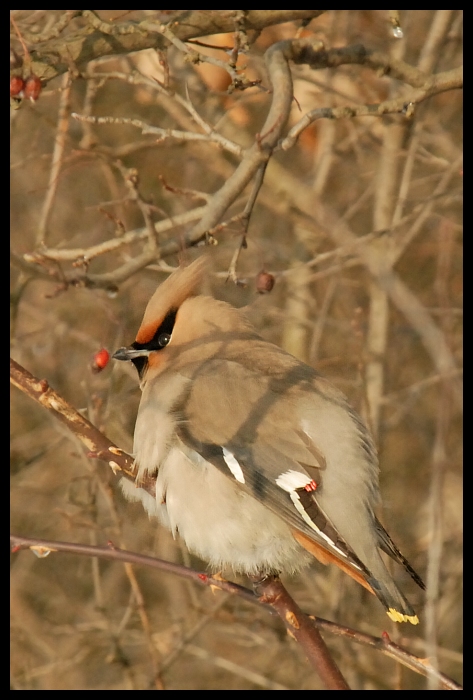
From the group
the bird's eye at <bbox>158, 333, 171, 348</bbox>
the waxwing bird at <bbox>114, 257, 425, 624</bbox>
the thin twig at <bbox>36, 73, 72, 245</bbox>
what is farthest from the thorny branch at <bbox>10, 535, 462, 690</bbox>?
the thin twig at <bbox>36, 73, 72, 245</bbox>

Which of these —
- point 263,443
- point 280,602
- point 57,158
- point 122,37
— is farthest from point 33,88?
point 280,602

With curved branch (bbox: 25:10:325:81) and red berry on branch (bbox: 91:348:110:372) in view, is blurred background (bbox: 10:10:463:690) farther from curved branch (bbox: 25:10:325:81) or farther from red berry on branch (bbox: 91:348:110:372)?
red berry on branch (bbox: 91:348:110:372)

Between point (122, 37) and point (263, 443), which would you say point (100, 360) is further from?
point (122, 37)

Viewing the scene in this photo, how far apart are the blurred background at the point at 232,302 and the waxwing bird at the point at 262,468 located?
2.41 feet

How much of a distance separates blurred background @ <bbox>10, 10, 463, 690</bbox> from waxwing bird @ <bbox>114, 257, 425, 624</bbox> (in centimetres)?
74

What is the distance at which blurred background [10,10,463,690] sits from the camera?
4375mm

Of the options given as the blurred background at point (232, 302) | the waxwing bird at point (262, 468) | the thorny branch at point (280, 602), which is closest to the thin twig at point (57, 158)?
the blurred background at point (232, 302)

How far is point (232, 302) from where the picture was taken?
4723 millimetres

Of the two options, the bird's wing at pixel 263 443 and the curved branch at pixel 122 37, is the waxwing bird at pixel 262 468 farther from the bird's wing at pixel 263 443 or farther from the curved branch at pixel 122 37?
the curved branch at pixel 122 37

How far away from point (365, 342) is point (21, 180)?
225 cm

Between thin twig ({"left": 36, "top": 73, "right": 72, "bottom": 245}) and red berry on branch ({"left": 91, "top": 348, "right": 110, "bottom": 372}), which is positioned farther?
thin twig ({"left": 36, "top": 73, "right": 72, "bottom": 245})

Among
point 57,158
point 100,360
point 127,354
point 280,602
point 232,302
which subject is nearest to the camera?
point 280,602

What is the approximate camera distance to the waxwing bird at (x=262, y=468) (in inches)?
119

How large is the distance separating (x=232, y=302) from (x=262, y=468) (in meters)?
1.71
